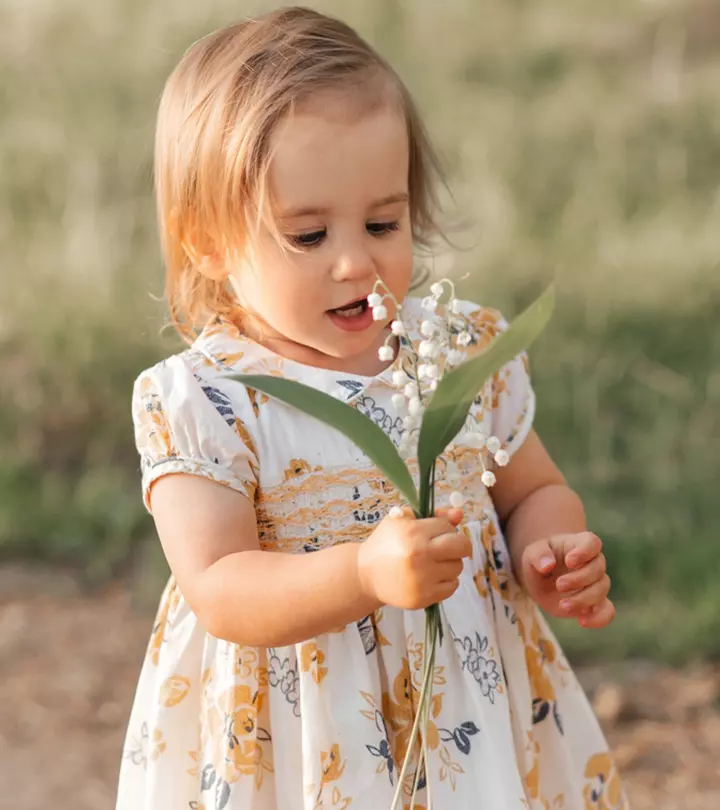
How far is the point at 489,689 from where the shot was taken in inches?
55.0

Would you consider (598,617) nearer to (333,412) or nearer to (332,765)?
(332,765)

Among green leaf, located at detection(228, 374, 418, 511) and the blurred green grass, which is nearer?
green leaf, located at detection(228, 374, 418, 511)

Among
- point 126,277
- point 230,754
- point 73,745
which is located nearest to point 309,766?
point 230,754

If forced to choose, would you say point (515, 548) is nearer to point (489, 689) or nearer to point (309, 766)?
point (489, 689)

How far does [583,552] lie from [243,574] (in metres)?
0.37

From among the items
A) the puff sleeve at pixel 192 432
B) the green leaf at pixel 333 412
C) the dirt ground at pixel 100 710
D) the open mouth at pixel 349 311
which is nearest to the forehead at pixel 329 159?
the open mouth at pixel 349 311

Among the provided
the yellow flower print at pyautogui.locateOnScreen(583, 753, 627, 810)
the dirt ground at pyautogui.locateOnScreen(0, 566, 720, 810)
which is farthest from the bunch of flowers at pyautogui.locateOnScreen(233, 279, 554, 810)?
the dirt ground at pyautogui.locateOnScreen(0, 566, 720, 810)

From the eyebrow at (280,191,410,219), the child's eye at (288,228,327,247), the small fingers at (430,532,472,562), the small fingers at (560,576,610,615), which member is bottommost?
the small fingers at (430,532,472,562)

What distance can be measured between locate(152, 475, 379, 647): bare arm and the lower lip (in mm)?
208

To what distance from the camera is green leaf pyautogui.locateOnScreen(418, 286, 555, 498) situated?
1.02 m

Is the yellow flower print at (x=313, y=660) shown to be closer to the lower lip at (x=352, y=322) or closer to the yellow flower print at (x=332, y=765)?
the yellow flower print at (x=332, y=765)

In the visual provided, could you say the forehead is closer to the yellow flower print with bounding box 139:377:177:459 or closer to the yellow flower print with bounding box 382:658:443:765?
the yellow flower print with bounding box 139:377:177:459

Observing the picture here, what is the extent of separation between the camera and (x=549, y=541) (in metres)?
1.45

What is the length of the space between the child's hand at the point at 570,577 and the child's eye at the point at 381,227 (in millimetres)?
377
